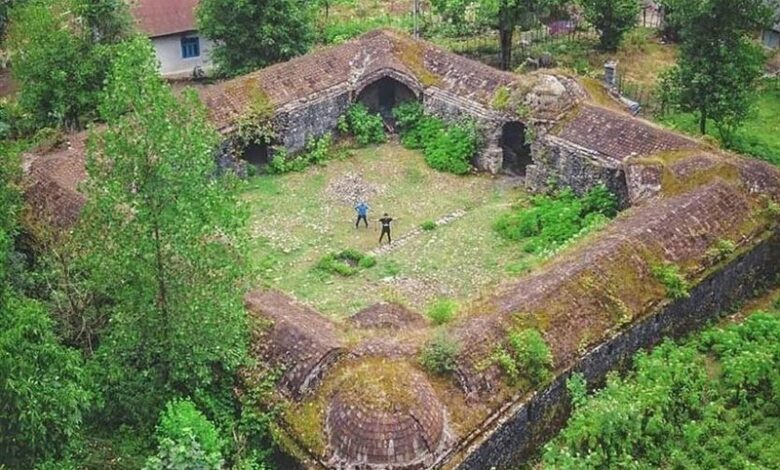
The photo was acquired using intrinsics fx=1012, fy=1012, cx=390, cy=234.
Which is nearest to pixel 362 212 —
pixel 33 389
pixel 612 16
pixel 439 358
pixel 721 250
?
pixel 721 250

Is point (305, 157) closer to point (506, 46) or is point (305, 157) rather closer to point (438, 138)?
point (438, 138)

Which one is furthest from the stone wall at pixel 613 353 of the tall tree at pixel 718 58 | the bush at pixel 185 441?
the tall tree at pixel 718 58

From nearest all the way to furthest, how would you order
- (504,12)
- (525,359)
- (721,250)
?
1. (525,359)
2. (721,250)
3. (504,12)

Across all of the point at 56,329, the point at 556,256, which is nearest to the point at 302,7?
the point at 556,256

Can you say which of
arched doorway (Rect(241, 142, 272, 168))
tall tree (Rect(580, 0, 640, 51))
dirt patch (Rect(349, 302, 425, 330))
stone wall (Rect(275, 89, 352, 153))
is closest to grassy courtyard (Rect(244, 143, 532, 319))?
arched doorway (Rect(241, 142, 272, 168))

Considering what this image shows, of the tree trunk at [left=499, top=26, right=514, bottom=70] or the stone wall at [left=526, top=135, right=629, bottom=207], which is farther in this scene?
the tree trunk at [left=499, top=26, right=514, bottom=70]

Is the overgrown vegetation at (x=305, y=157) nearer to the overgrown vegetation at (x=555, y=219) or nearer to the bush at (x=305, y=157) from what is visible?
the bush at (x=305, y=157)

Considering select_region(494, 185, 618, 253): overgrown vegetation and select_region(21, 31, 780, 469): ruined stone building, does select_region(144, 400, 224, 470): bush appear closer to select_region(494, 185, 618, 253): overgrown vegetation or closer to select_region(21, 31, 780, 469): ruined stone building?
select_region(21, 31, 780, 469): ruined stone building
